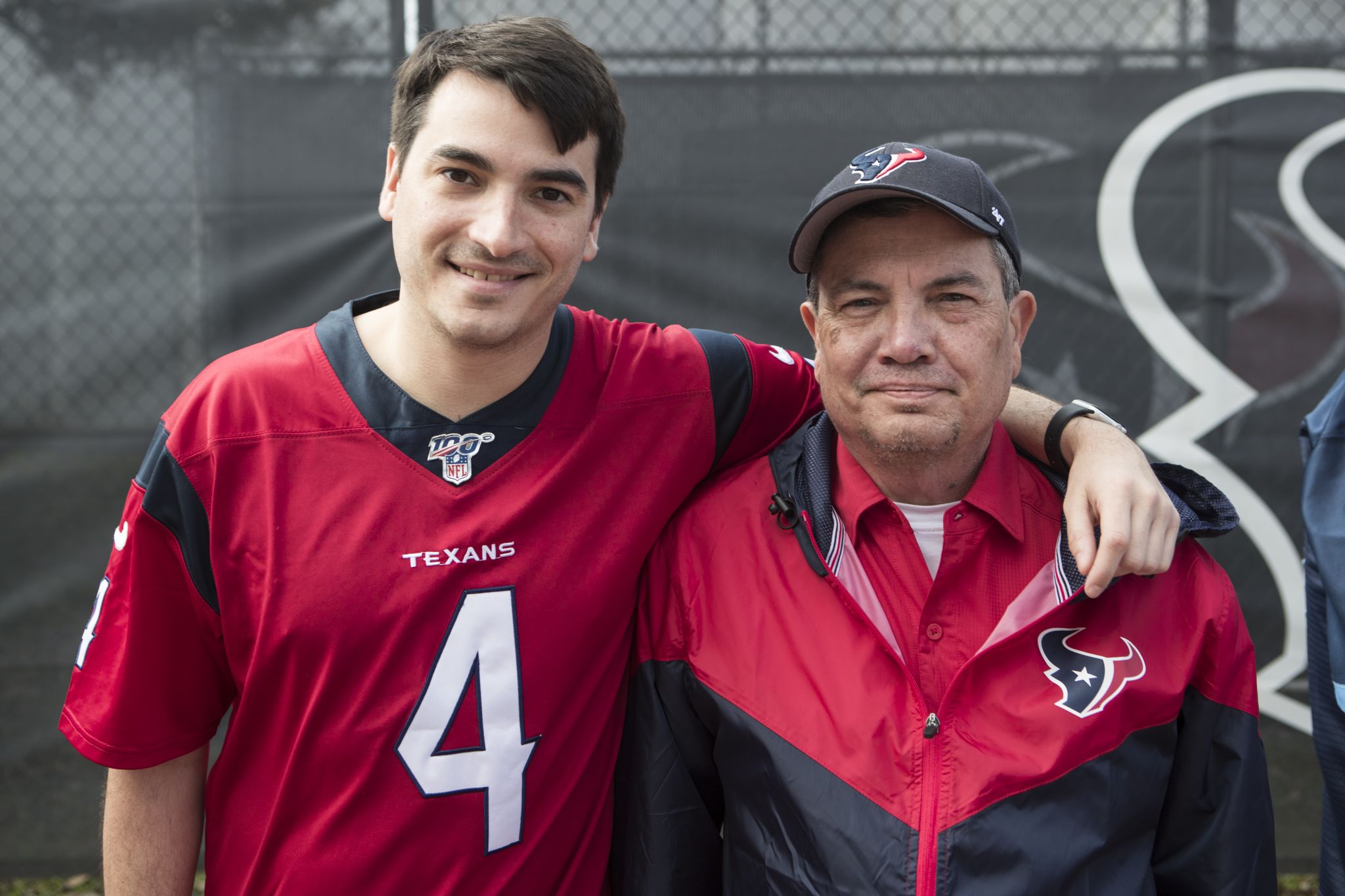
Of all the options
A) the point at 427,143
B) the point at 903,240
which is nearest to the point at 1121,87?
the point at 903,240

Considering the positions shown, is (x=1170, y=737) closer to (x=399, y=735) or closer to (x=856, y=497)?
(x=856, y=497)

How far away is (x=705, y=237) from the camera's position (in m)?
2.96

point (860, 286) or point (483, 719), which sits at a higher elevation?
point (860, 286)

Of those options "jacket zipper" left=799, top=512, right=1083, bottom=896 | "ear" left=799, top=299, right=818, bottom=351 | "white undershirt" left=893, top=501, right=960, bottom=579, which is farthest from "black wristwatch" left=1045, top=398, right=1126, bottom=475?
"ear" left=799, top=299, right=818, bottom=351

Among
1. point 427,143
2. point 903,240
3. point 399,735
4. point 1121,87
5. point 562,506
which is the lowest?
point 399,735

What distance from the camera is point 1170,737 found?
4.73ft

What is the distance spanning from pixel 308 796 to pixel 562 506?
59cm

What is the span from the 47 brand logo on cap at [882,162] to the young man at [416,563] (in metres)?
0.45

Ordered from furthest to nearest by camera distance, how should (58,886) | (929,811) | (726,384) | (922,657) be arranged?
1. (58,886)
2. (726,384)
3. (922,657)
4. (929,811)

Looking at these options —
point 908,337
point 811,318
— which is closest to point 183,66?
point 811,318

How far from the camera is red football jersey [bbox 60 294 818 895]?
4.79ft

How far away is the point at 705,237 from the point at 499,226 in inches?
61.5

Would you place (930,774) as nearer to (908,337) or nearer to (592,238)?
(908,337)

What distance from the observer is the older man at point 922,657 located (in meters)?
1.38
